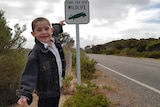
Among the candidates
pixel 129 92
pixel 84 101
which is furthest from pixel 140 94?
pixel 84 101

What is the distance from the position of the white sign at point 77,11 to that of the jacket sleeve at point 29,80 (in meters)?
4.77

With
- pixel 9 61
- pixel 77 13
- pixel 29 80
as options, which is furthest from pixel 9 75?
pixel 29 80

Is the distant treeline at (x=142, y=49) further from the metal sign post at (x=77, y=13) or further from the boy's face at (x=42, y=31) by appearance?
the boy's face at (x=42, y=31)

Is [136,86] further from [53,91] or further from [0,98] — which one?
[53,91]

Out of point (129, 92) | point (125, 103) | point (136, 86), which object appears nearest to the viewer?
point (125, 103)

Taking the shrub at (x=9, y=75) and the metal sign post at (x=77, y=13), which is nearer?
the shrub at (x=9, y=75)

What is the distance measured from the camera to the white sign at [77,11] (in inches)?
365

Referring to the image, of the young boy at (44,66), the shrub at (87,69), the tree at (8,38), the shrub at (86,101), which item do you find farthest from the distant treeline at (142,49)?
the young boy at (44,66)

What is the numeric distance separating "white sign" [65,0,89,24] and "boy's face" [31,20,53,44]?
460 cm

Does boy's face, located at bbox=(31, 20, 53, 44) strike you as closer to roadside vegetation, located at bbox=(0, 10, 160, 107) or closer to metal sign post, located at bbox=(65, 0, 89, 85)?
roadside vegetation, located at bbox=(0, 10, 160, 107)

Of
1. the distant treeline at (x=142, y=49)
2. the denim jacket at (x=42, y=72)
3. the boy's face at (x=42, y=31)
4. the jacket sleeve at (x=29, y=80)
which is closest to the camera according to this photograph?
the jacket sleeve at (x=29, y=80)

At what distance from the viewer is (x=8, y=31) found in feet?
31.0

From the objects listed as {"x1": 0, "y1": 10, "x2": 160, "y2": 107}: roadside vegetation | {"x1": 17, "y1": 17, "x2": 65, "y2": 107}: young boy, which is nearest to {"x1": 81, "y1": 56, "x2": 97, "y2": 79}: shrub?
{"x1": 0, "y1": 10, "x2": 160, "y2": 107}: roadside vegetation

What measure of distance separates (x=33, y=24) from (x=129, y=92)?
6.09m
